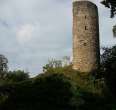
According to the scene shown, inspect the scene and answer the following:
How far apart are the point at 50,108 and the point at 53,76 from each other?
14.2ft

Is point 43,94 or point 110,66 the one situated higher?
point 110,66

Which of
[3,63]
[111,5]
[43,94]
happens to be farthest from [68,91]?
[3,63]

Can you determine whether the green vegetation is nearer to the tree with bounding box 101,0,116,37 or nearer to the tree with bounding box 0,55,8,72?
the tree with bounding box 101,0,116,37

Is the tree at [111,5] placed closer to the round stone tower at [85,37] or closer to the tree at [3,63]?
the round stone tower at [85,37]

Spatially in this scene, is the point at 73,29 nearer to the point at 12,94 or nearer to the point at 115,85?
the point at 115,85

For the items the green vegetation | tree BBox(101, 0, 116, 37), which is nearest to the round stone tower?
the green vegetation

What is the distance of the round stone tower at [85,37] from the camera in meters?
30.8

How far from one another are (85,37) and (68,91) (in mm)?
6175

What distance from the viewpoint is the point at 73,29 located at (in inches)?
1235

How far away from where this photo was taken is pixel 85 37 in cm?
3102

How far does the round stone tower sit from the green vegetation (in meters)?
1.03

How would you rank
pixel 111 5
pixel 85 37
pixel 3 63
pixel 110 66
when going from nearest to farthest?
pixel 111 5, pixel 110 66, pixel 85 37, pixel 3 63

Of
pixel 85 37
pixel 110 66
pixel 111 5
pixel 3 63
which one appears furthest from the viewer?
pixel 3 63

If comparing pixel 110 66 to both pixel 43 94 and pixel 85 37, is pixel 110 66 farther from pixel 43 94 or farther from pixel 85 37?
pixel 43 94
